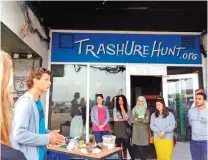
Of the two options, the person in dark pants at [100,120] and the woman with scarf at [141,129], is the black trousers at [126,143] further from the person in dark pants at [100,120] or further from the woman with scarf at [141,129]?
the person in dark pants at [100,120]

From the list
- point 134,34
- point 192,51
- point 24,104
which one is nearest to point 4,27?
point 24,104

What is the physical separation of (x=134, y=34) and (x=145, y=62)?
77 cm

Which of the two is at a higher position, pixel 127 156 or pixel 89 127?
pixel 89 127

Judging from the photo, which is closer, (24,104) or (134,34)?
(24,104)

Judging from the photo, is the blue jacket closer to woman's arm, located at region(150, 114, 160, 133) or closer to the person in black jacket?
the person in black jacket

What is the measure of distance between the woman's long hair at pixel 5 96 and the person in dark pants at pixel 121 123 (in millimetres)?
3652

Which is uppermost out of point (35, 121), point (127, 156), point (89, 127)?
point (35, 121)

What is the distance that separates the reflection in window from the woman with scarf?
150 cm

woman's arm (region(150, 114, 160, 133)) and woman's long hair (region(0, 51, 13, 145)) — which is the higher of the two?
woman's long hair (region(0, 51, 13, 145))

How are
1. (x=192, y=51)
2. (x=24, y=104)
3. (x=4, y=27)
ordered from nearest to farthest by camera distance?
(x=24, y=104), (x=4, y=27), (x=192, y=51)

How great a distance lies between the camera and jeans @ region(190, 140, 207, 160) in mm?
3342

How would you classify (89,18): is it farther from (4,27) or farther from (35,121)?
(35,121)

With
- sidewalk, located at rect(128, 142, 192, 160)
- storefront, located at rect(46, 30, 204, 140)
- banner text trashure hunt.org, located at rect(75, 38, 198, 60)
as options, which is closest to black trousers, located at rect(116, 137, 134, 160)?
storefront, located at rect(46, 30, 204, 140)

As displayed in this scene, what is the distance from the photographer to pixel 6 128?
816 millimetres
